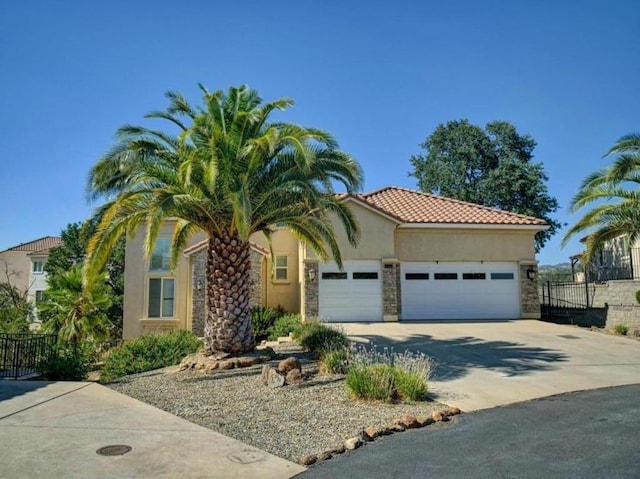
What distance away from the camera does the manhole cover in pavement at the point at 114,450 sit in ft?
22.4

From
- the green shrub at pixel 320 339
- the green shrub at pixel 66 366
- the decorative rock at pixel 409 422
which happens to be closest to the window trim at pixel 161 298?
the green shrub at pixel 66 366

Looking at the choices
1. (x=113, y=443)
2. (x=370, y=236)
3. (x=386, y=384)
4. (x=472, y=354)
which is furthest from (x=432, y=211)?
(x=113, y=443)

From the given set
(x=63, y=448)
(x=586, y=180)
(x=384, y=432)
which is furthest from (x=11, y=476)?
(x=586, y=180)

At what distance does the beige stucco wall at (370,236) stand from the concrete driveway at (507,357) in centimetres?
313

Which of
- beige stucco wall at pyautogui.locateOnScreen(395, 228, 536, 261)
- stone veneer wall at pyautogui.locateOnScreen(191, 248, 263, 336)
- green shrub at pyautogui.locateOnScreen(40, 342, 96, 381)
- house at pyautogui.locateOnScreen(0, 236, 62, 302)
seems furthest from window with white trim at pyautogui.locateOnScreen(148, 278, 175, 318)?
house at pyautogui.locateOnScreen(0, 236, 62, 302)

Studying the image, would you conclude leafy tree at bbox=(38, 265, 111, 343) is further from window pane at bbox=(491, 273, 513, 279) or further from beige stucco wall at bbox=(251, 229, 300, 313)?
window pane at bbox=(491, 273, 513, 279)

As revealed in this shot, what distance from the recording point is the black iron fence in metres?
15.0

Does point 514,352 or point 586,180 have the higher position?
point 586,180

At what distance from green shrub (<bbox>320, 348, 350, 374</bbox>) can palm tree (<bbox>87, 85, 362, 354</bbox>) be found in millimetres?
2812

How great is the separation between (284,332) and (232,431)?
1166 centimetres

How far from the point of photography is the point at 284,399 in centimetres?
998

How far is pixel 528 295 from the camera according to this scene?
23.8 metres

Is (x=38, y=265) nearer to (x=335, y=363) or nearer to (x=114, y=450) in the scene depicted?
(x=335, y=363)

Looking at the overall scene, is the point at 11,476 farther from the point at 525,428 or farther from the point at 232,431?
the point at 525,428
